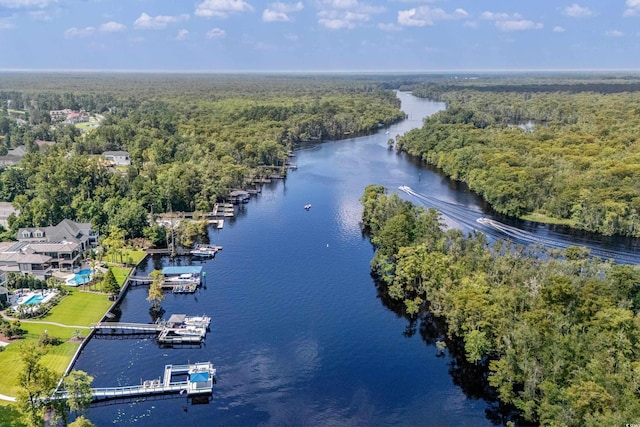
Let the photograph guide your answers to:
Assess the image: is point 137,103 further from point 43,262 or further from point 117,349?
point 117,349

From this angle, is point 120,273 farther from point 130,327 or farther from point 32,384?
point 32,384

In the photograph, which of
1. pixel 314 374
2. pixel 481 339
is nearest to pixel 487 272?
pixel 481 339

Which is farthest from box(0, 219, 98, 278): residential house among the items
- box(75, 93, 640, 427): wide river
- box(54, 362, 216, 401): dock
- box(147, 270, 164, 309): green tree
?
box(54, 362, 216, 401): dock

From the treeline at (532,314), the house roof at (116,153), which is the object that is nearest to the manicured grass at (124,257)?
the treeline at (532,314)

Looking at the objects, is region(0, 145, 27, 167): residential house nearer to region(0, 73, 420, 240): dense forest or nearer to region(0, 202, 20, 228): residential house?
region(0, 73, 420, 240): dense forest

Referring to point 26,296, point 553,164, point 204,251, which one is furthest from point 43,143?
point 553,164

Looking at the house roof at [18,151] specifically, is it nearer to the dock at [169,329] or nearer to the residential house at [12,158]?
the residential house at [12,158]

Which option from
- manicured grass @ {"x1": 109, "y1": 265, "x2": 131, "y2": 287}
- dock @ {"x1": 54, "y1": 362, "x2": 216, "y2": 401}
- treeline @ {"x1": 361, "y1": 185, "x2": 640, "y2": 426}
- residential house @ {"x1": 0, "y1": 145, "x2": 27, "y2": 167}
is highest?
residential house @ {"x1": 0, "y1": 145, "x2": 27, "y2": 167}
